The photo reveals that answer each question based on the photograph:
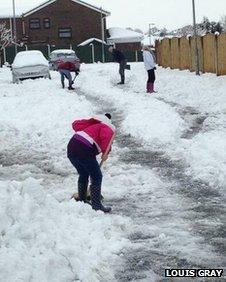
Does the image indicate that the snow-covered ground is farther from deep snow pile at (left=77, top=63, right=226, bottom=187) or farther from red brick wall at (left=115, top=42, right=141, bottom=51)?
red brick wall at (left=115, top=42, right=141, bottom=51)

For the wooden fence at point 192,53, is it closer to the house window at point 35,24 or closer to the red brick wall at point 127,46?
the red brick wall at point 127,46

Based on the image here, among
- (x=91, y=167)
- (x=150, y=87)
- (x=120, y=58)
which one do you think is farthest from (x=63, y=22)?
(x=91, y=167)

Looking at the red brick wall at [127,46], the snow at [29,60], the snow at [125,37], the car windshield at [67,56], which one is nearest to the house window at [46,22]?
the snow at [125,37]

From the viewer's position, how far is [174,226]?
6559mm

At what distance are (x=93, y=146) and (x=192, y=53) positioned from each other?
63.3ft

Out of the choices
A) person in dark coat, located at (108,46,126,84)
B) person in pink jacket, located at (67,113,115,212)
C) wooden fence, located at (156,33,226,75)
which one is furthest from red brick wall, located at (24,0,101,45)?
person in pink jacket, located at (67,113,115,212)

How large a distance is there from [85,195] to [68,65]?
48.1ft

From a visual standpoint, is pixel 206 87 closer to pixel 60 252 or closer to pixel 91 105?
pixel 91 105

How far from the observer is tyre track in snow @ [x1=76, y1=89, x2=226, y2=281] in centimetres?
544

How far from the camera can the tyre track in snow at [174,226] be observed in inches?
214

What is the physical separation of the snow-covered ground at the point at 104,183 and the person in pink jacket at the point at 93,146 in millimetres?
392

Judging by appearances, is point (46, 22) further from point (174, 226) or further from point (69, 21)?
point (174, 226)

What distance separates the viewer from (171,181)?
28.3 ft

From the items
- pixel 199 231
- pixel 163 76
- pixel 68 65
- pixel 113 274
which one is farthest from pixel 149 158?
pixel 163 76
